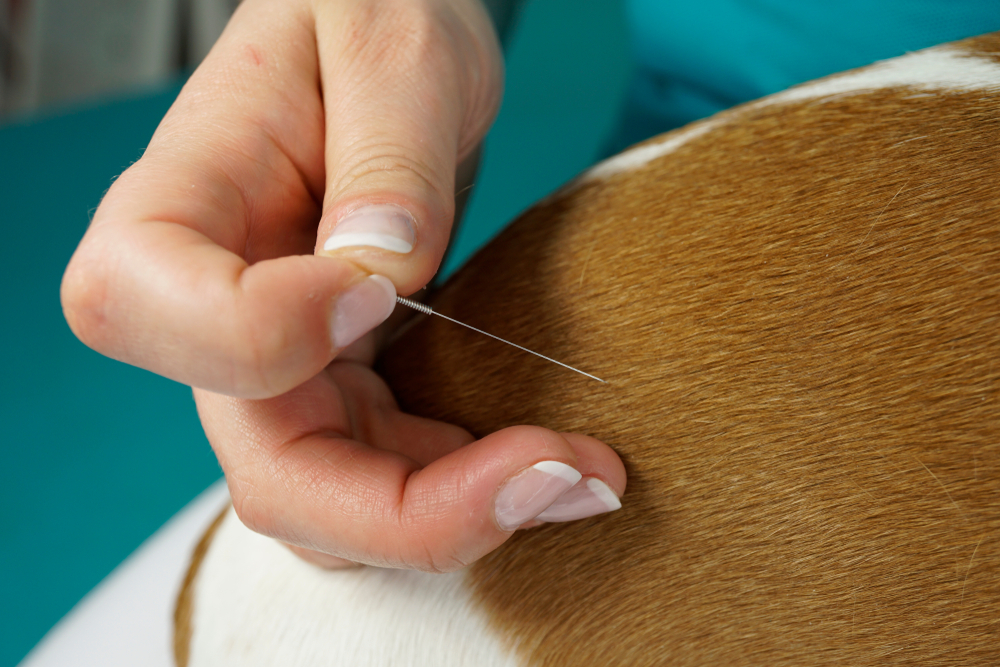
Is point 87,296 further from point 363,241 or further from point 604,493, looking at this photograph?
point 604,493

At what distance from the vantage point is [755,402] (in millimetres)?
499

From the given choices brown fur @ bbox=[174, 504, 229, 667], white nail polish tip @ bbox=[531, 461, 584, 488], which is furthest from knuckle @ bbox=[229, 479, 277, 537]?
white nail polish tip @ bbox=[531, 461, 584, 488]

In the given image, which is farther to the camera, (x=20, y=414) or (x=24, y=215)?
(x=24, y=215)

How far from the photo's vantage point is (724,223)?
0.54 meters

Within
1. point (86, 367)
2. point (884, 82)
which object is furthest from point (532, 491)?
point (86, 367)

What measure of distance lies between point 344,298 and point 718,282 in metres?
0.28

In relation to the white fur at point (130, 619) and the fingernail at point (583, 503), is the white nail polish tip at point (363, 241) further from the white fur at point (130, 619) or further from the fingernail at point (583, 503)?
the white fur at point (130, 619)

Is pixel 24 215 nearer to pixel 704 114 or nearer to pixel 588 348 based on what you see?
pixel 704 114

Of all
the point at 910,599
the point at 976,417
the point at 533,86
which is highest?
the point at 976,417

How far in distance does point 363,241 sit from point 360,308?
0.05 m

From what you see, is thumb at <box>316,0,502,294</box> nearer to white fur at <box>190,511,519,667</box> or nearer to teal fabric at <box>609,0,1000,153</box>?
white fur at <box>190,511,519,667</box>

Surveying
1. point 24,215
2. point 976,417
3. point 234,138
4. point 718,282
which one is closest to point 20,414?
point 24,215

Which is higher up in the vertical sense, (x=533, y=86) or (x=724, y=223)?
(x=724, y=223)

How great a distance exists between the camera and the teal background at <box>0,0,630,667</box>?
187 centimetres
